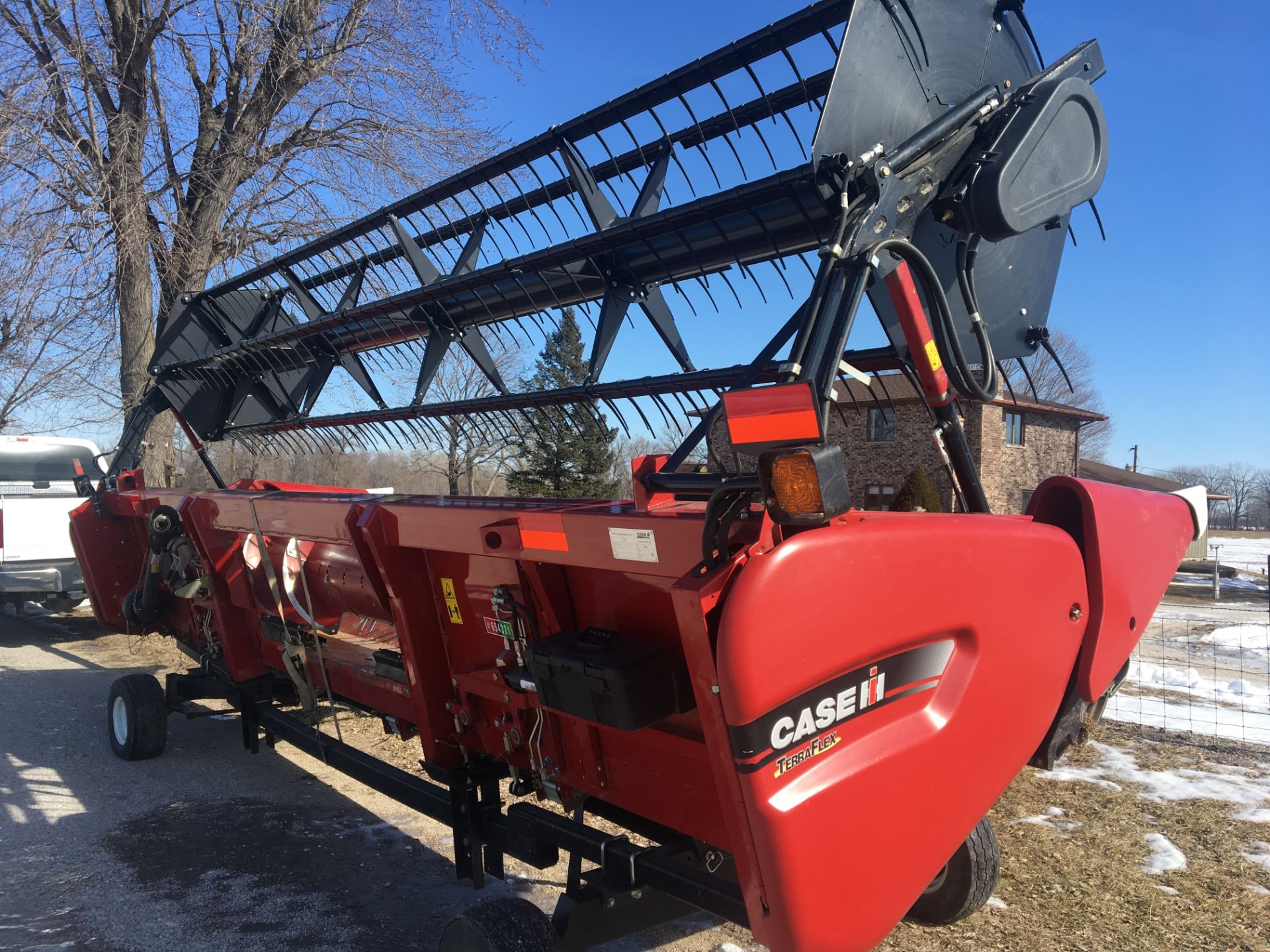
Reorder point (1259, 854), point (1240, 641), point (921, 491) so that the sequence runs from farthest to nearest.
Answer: point (921, 491) → point (1240, 641) → point (1259, 854)

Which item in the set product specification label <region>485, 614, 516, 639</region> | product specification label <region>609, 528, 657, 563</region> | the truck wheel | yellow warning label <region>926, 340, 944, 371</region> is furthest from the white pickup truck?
yellow warning label <region>926, 340, 944, 371</region>

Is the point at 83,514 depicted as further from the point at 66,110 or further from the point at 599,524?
the point at 66,110

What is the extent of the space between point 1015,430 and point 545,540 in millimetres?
28420

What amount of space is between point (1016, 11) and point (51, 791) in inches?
240

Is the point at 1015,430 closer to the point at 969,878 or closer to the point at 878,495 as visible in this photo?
the point at 878,495

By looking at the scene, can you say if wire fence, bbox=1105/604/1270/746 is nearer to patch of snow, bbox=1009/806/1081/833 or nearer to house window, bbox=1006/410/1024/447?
patch of snow, bbox=1009/806/1081/833

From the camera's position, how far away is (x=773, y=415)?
1763 millimetres

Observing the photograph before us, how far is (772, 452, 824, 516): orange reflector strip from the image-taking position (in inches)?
68.4

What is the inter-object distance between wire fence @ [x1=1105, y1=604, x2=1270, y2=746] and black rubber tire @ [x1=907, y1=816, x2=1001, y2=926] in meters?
3.66

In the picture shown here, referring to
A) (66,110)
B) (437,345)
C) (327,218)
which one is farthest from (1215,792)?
(66,110)

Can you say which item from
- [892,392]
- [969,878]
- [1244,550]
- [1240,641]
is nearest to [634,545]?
[969,878]

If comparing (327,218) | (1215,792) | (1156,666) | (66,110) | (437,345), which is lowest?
(1156,666)

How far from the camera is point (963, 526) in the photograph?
2.09 metres

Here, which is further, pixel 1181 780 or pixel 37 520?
pixel 37 520
